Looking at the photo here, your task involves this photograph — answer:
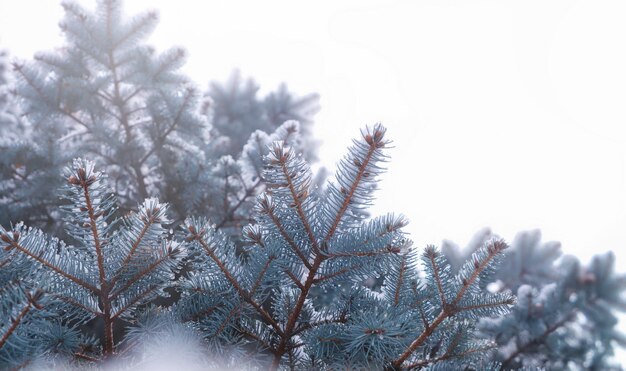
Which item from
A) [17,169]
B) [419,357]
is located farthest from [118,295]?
[17,169]

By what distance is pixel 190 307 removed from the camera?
1.73 m

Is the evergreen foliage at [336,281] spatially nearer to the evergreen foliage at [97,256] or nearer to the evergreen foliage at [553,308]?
the evergreen foliage at [97,256]

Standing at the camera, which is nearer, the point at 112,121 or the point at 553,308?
the point at 553,308

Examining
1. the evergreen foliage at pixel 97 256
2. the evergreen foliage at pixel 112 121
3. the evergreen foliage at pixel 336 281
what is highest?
the evergreen foliage at pixel 112 121

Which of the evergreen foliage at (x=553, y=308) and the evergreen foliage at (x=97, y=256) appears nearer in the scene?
the evergreen foliage at (x=97, y=256)

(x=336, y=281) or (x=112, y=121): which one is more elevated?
(x=112, y=121)

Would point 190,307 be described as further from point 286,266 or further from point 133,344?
point 286,266

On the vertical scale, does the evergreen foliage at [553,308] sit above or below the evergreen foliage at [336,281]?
above

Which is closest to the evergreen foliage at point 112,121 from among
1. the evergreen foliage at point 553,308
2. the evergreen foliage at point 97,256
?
the evergreen foliage at point 553,308

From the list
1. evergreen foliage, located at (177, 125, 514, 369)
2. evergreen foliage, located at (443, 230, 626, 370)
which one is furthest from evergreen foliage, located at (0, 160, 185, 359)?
evergreen foliage, located at (443, 230, 626, 370)

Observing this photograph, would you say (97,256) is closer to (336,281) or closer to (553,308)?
(336,281)

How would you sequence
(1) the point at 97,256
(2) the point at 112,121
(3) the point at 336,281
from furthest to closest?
1. (2) the point at 112,121
2. (3) the point at 336,281
3. (1) the point at 97,256

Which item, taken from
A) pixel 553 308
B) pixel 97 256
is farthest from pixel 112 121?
pixel 553 308

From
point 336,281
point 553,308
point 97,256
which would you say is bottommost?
point 97,256
